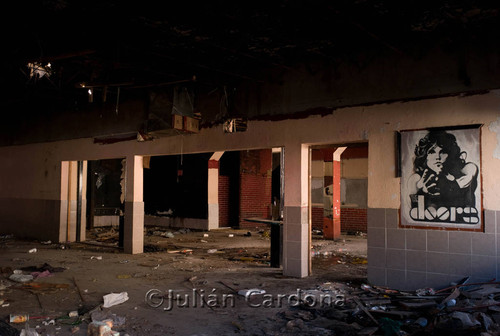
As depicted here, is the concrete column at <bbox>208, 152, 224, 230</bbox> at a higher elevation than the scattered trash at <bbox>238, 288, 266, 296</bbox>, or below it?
higher

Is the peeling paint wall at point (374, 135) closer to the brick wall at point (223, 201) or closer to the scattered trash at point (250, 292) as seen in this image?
the scattered trash at point (250, 292)

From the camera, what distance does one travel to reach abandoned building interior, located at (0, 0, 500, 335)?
5.27 metres

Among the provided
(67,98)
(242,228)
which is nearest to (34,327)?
(67,98)

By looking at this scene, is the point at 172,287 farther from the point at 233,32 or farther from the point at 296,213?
the point at 233,32

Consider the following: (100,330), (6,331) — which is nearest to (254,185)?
(100,330)

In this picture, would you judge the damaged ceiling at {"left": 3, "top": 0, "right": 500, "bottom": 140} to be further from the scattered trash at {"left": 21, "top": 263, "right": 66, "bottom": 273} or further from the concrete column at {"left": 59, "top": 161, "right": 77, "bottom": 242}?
the concrete column at {"left": 59, "top": 161, "right": 77, "bottom": 242}

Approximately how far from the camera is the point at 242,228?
15633 millimetres

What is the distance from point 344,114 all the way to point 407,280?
2.79 metres

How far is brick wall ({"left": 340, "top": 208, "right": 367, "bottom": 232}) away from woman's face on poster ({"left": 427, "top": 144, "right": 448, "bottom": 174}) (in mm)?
8764

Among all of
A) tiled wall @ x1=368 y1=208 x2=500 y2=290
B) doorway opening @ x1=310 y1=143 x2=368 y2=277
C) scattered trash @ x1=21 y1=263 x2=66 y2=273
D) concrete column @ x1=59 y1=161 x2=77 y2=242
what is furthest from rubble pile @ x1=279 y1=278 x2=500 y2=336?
concrete column @ x1=59 y1=161 x2=77 y2=242

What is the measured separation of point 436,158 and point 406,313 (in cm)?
233

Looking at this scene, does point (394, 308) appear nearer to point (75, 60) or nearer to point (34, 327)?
point (34, 327)

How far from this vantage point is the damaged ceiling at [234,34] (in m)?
4.89

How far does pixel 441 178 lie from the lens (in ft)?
18.6
